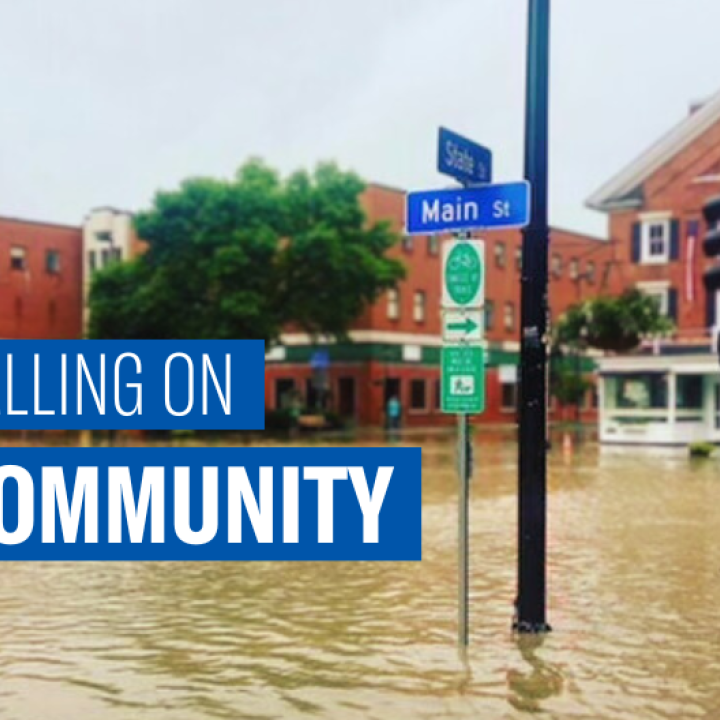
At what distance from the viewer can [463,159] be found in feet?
30.3

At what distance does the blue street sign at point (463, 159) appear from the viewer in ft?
29.6

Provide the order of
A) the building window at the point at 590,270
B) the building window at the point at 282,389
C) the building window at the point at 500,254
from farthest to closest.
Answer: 1. the building window at the point at 590,270
2. the building window at the point at 500,254
3. the building window at the point at 282,389

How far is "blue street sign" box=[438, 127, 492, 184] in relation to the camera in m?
9.02

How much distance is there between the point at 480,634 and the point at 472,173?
136 inches

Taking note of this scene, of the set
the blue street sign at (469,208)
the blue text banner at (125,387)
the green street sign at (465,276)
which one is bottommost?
the blue text banner at (125,387)

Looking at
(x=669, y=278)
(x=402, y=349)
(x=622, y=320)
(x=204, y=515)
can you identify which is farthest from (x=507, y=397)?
(x=204, y=515)

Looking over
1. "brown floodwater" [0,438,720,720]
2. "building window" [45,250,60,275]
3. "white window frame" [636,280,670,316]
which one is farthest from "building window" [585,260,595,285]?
"brown floodwater" [0,438,720,720]

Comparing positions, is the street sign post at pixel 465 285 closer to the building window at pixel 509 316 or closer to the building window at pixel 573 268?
the building window at pixel 509 316

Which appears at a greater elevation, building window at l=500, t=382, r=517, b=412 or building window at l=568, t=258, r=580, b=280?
building window at l=568, t=258, r=580, b=280

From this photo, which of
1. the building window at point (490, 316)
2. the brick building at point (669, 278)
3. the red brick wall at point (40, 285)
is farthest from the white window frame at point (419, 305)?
the red brick wall at point (40, 285)

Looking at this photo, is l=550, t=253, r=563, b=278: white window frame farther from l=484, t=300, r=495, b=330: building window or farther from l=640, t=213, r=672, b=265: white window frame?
l=640, t=213, r=672, b=265: white window frame

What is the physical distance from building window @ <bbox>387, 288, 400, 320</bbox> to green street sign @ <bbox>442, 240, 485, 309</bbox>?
53576 millimetres

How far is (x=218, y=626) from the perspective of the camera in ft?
33.4

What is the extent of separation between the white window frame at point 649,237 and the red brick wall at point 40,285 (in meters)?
34.1
